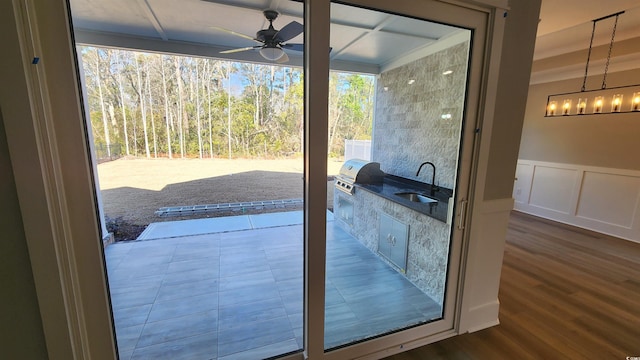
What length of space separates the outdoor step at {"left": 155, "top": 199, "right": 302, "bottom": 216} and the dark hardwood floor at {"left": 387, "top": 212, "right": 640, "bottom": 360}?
9.63 feet

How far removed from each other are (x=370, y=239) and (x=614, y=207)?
382cm

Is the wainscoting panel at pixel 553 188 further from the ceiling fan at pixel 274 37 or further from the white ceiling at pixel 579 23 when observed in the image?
the ceiling fan at pixel 274 37

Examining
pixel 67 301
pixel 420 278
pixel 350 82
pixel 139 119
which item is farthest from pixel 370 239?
pixel 139 119

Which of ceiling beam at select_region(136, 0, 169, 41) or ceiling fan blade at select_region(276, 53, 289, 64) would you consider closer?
ceiling beam at select_region(136, 0, 169, 41)

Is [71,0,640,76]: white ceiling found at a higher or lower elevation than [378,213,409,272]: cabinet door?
higher

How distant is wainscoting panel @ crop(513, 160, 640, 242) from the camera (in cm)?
365

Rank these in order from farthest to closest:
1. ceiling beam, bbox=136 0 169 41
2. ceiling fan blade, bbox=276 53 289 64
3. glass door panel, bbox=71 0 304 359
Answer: ceiling fan blade, bbox=276 53 289 64 → ceiling beam, bbox=136 0 169 41 → glass door panel, bbox=71 0 304 359

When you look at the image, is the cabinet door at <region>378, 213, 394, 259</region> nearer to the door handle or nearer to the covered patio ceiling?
the door handle

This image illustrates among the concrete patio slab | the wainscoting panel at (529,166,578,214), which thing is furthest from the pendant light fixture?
the concrete patio slab

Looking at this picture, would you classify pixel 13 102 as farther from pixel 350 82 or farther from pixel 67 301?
pixel 350 82

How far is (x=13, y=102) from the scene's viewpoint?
2.75 feet

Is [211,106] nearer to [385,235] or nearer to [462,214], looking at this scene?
[385,235]

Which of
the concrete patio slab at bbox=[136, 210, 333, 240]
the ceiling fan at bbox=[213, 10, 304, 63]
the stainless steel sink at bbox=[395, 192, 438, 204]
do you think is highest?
the ceiling fan at bbox=[213, 10, 304, 63]

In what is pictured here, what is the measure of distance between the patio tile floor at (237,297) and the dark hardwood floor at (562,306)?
0.45 meters
